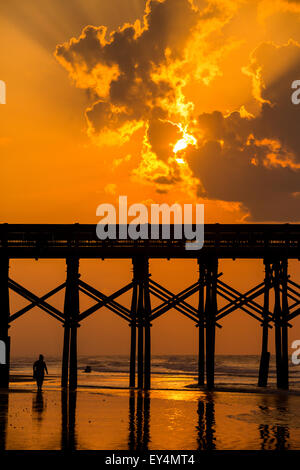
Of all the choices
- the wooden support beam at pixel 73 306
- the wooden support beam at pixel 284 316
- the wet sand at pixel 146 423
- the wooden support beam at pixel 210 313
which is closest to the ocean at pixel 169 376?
the wooden support beam at pixel 284 316

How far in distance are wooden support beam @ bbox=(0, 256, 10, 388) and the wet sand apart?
2886 mm

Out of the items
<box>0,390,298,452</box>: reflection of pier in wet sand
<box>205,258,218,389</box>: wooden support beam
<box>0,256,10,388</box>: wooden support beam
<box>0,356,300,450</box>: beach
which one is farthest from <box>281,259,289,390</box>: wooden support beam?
<box>0,256,10,388</box>: wooden support beam

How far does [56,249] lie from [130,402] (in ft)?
27.3

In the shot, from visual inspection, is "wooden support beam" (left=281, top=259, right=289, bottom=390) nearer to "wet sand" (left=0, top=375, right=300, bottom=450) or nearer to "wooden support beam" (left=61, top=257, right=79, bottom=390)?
"wet sand" (left=0, top=375, right=300, bottom=450)

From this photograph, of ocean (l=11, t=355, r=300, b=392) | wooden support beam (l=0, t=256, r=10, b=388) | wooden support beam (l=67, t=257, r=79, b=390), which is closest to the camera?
wooden support beam (l=0, t=256, r=10, b=388)

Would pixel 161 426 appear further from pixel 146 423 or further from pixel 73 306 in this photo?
pixel 73 306

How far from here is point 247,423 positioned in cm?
1653

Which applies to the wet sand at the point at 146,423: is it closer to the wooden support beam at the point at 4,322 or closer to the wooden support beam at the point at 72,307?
the wooden support beam at the point at 4,322

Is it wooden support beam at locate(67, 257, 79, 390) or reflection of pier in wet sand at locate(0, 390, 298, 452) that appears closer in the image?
reflection of pier in wet sand at locate(0, 390, 298, 452)

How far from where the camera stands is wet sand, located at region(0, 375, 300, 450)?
13.0 metres

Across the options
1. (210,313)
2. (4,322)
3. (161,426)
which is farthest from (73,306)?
(161,426)

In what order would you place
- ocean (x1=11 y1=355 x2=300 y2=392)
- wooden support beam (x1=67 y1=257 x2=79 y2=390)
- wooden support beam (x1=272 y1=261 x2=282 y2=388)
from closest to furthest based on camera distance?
1. wooden support beam (x1=67 y1=257 x2=79 y2=390)
2. wooden support beam (x1=272 y1=261 x2=282 y2=388)
3. ocean (x1=11 y1=355 x2=300 y2=392)
